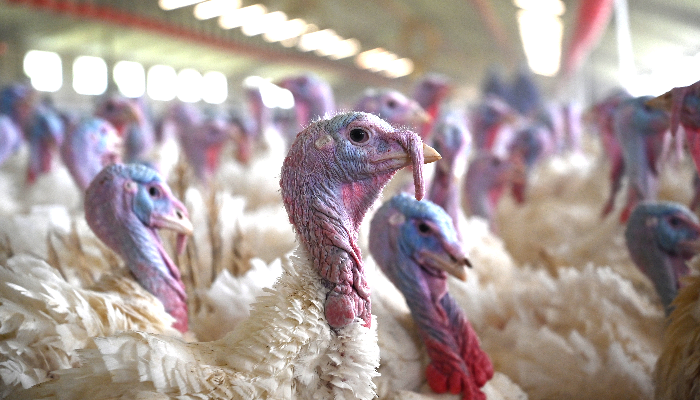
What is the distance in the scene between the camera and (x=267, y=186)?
4980 mm

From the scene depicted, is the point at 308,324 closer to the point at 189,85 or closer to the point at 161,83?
the point at 161,83

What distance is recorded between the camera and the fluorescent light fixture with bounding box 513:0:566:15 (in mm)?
8102

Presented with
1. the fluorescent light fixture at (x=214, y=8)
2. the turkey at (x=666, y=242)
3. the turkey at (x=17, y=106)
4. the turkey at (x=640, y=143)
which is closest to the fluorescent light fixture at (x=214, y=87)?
the fluorescent light fixture at (x=214, y=8)

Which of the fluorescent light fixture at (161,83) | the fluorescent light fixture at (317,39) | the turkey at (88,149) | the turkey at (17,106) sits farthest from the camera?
the fluorescent light fixture at (317,39)

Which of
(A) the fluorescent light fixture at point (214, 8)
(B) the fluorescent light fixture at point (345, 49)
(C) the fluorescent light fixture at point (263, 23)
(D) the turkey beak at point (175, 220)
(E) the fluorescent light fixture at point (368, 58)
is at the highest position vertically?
(E) the fluorescent light fixture at point (368, 58)

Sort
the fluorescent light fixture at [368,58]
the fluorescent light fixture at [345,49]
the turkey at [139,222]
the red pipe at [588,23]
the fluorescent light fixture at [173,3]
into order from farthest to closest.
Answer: the fluorescent light fixture at [368,58]
the fluorescent light fixture at [345,49]
the fluorescent light fixture at [173,3]
the red pipe at [588,23]
the turkey at [139,222]

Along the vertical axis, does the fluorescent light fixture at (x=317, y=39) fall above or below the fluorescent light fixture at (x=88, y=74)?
above

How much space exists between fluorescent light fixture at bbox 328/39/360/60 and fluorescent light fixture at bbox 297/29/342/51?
1.16 feet

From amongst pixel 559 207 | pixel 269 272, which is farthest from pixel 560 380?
pixel 559 207

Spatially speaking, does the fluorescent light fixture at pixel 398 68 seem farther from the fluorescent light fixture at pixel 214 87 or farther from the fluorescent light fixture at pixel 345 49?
the fluorescent light fixture at pixel 214 87

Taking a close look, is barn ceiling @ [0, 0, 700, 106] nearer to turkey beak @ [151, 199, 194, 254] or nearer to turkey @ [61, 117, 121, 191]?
turkey beak @ [151, 199, 194, 254]

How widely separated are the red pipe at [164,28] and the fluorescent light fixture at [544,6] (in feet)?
17.5

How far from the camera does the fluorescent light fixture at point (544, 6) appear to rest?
→ 26.6 ft

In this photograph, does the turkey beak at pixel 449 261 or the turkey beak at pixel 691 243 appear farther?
the turkey beak at pixel 691 243
